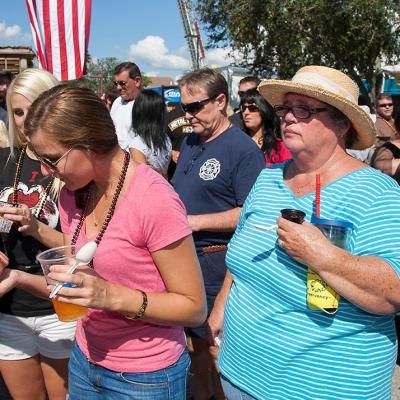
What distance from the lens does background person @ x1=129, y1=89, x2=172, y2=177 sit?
4.62m

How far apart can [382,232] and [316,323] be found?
0.40 meters

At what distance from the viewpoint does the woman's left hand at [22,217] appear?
7.38 feet

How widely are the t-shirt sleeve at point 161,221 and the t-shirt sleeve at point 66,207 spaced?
0.53 metres

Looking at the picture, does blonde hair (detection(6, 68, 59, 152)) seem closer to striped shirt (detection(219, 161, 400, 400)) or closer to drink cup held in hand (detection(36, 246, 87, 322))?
drink cup held in hand (detection(36, 246, 87, 322))

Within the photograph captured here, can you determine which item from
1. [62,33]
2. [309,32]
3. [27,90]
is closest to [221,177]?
[27,90]

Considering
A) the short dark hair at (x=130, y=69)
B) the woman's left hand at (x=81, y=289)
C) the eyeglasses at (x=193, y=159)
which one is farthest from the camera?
the short dark hair at (x=130, y=69)

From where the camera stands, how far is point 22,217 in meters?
2.27

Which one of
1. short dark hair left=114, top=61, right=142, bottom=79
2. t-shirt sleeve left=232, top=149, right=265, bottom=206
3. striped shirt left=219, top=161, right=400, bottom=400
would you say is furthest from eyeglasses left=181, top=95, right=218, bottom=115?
short dark hair left=114, top=61, right=142, bottom=79

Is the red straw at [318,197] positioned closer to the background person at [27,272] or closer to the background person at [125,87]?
the background person at [27,272]

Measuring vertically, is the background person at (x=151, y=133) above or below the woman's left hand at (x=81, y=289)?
below

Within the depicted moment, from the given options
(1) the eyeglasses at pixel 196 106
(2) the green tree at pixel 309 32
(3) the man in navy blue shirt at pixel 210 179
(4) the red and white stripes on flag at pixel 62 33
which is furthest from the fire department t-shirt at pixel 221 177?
(2) the green tree at pixel 309 32

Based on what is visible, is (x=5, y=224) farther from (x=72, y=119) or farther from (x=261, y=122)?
(x=261, y=122)

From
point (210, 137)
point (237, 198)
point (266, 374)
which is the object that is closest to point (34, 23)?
point (210, 137)

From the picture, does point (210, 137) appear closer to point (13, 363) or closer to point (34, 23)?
Result: point (13, 363)
